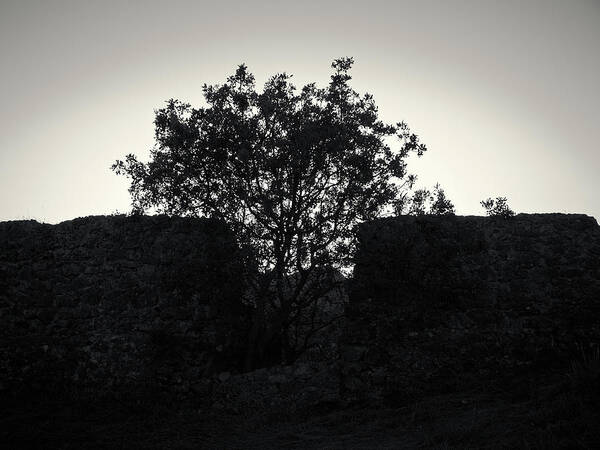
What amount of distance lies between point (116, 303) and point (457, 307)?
520 inches

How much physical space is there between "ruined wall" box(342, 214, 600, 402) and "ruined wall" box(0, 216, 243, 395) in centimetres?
500

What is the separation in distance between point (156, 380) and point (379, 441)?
26.2ft

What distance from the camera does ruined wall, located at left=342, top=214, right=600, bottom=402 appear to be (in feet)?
42.9

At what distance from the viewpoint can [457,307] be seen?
1438 cm

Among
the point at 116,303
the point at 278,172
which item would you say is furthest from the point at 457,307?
the point at 116,303

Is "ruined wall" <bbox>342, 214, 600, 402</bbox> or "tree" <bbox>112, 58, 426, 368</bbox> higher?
"tree" <bbox>112, 58, 426, 368</bbox>

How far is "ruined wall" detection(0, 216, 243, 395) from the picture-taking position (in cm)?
1310

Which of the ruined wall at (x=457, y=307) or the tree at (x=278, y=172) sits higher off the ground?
the tree at (x=278, y=172)

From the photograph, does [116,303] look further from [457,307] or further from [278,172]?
[457,307]

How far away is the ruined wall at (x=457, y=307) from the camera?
42.9 ft

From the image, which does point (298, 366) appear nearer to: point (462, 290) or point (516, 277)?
point (462, 290)

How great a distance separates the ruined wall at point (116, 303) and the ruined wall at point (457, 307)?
500 cm

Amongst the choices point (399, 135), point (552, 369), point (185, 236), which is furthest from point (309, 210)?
point (552, 369)

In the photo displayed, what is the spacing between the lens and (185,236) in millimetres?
15727
